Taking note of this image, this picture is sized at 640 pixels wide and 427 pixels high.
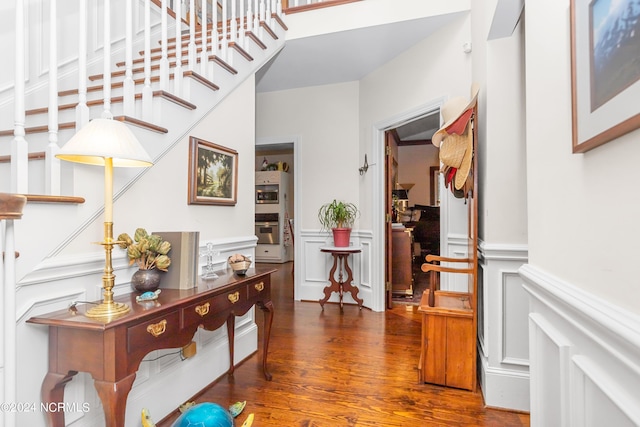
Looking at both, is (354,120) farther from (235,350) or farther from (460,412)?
(460,412)

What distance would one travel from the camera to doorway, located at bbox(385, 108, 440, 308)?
13.7 ft

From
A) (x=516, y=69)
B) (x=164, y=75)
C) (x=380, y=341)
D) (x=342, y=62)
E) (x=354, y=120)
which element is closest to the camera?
(x=164, y=75)

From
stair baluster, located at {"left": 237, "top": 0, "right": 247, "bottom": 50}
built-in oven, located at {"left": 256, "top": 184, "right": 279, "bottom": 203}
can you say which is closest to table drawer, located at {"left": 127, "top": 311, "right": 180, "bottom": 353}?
stair baluster, located at {"left": 237, "top": 0, "right": 247, "bottom": 50}

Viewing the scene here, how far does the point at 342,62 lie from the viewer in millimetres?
3773

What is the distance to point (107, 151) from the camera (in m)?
1.27

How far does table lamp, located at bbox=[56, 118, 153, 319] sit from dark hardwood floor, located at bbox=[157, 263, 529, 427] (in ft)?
3.12

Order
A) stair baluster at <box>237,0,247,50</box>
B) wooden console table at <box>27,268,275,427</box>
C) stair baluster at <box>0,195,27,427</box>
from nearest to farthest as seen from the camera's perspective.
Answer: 1. stair baluster at <box>0,195,27,427</box>
2. wooden console table at <box>27,268,275,427</box>
3. stair baluster at <box>237,0,247,50</box>

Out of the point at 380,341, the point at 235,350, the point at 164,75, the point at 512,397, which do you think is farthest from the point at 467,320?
the point at 164,75

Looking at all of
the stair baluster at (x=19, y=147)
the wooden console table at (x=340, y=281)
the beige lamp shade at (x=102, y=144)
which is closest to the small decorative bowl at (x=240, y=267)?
the beige lamp shade at (x=102, y=144)

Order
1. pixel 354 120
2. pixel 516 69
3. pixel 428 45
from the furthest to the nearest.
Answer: pixel 354 120
pixel 428 45
pixel 516 69

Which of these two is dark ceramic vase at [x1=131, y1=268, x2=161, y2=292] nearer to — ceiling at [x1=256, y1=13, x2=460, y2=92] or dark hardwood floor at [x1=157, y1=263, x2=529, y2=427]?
dark hardwood floor at [x1=157, y1=263, x2=529, y2=427]

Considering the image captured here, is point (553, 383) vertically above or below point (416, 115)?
below

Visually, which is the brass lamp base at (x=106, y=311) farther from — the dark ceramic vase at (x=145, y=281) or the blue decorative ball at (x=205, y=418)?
the blue decorative ball at (x=205, y=418)

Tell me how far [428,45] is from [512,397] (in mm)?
2927
